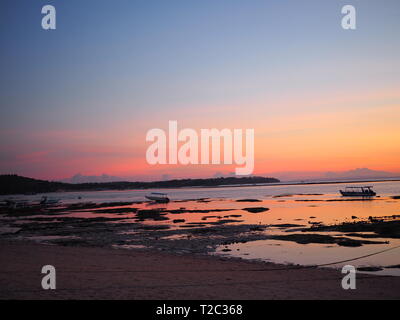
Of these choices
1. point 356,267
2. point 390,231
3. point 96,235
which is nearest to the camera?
point 356,267

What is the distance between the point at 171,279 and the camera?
41.3ft

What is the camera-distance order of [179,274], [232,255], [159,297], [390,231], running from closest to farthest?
[159,297], [179,274], [232,255], [390,231]

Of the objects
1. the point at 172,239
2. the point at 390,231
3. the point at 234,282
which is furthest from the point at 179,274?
the point at 390,231

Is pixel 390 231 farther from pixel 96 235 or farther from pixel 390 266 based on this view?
pixel 96 235

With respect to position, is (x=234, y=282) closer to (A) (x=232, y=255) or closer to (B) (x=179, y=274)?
(B) (x=179, y=274)

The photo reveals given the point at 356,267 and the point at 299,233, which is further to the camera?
the point at 299,233

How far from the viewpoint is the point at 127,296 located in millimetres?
10086

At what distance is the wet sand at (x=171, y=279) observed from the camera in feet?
34.3

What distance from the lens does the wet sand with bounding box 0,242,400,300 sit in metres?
10.5
